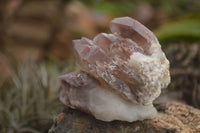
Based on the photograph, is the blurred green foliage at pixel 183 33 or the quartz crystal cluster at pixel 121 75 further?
the blurred green foliage at pixel 183 33

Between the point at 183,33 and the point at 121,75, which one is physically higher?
the point at 121,75

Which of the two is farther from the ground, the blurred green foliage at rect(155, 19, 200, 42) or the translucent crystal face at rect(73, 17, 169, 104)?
the translucent crystal face at rect(73, 17, 169, 104)

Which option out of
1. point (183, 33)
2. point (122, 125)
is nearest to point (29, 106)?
point (122, 125)

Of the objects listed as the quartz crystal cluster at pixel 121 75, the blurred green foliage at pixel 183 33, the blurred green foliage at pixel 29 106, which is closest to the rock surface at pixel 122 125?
the quartz crystal cluster at pixel 121 75

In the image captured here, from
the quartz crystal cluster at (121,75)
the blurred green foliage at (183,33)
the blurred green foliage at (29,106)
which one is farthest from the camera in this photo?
the blurred green foliage at (183,33)

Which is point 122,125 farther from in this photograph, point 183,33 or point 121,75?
→ point 183,33

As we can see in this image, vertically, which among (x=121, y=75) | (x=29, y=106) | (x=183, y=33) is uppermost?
(x=121, y=75)

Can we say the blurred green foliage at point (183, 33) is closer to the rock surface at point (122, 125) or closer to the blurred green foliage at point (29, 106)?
the blurred green foliage at point (29, 106)

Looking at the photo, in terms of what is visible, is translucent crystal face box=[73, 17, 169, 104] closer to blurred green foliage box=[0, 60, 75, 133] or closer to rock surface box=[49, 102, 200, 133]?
rock surface box=[49, 102, 200, 133]

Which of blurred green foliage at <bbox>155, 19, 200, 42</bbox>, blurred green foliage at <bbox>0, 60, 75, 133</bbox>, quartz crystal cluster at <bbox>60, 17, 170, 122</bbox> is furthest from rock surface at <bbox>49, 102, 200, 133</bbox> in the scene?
blurred green foliage at <bbox>155, 19, 200, 42</bbox>
